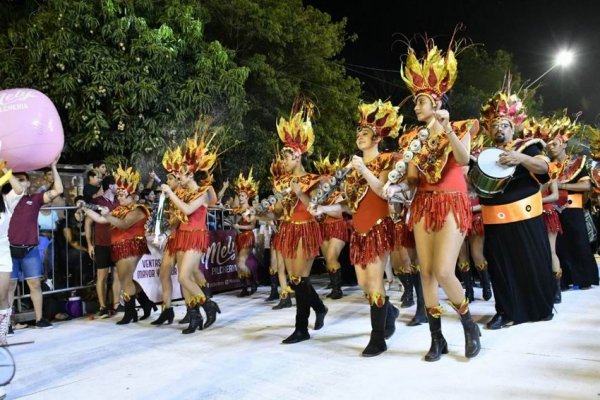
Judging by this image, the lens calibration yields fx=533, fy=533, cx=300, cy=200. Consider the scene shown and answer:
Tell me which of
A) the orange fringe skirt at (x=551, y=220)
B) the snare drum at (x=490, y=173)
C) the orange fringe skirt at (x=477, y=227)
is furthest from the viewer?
the orange fringe skirt at (x=477, y=227)

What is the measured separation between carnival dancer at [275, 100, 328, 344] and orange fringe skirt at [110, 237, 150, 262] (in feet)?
7.89

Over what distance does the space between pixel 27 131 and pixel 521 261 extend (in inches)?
214

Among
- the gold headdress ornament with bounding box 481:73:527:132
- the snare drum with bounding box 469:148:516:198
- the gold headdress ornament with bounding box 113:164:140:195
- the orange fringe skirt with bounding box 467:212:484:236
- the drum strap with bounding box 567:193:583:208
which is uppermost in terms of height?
the gold headdress ornament with bounding box 481:73:527:132

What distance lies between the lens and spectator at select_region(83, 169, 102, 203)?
791cm

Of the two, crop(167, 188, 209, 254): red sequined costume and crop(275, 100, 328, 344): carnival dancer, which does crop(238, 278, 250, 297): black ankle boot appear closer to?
crop(167, 188, 209, 254): red sequined costume

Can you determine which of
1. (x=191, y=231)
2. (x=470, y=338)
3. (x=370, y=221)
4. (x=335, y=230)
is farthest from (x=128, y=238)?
(x=470, y=338)

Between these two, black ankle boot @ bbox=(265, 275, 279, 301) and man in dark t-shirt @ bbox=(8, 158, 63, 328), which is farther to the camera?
black ankle boot @ bbox=(265, 275, 279, 301)

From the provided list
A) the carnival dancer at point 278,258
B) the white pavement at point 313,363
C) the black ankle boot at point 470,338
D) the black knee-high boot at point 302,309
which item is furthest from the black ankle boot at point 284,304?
the black ankle boot at point 470,338

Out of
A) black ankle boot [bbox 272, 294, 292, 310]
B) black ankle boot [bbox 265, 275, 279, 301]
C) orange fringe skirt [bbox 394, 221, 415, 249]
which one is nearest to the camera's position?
orange fringe skirt [bbox 394, 221, 415, 249]

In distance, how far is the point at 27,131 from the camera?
6000 mm

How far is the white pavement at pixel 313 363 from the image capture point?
3.49 m

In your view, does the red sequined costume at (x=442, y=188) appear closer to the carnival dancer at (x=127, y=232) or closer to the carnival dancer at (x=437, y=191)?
the carnival dancer at (x=437, y=191)

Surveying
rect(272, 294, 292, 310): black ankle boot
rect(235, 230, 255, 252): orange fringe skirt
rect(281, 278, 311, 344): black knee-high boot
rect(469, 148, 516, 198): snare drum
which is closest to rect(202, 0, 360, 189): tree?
rect(235, 230, 255, 252): orange fringe skirt

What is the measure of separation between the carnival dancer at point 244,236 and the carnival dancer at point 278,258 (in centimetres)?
59
